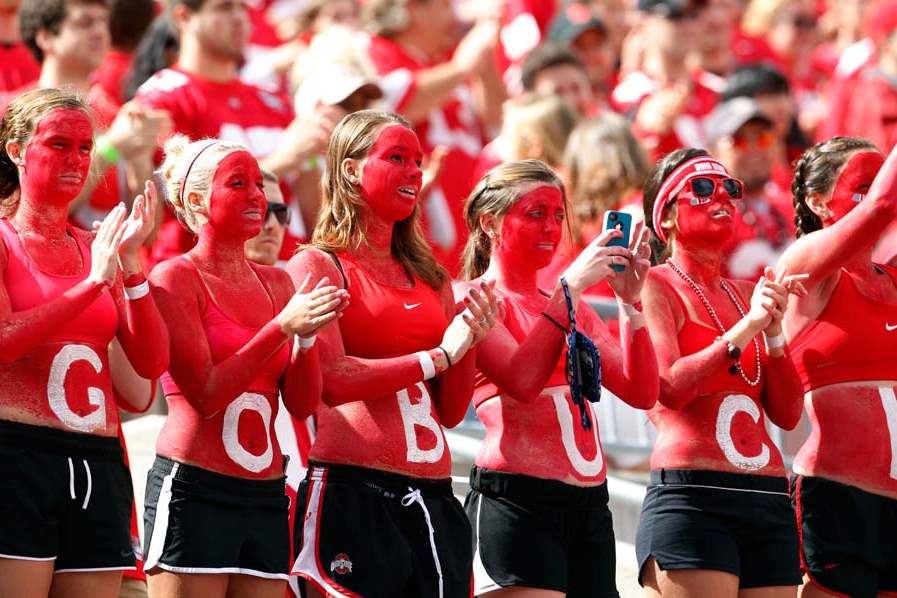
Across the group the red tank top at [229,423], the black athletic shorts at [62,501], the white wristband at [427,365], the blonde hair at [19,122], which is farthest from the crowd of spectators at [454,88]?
the white wristband at [427,365]

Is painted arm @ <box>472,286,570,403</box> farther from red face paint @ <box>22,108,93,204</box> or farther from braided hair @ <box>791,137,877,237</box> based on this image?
red face paint @ <box>22,108,93,204</box>

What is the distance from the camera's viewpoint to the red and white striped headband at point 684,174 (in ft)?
19.1

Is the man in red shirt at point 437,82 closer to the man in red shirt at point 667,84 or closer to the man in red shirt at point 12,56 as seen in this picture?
the man in red shirt at point 667,84

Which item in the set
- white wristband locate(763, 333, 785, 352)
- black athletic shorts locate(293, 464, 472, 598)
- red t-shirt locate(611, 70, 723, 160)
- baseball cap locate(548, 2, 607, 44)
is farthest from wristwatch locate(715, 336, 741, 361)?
baseball cap locate(548, 2, 607, 44)

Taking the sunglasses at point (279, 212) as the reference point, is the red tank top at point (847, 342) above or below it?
below

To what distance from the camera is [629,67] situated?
39.3ft

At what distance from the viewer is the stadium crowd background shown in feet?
24.3

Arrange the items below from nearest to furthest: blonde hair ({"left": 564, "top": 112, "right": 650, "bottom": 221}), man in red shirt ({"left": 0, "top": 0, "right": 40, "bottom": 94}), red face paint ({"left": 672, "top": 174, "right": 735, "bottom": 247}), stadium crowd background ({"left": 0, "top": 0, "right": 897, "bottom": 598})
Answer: red face paint ({"left": 672, "top": 174, "right": 735, "bottom": 247})
stadium crowd background ({"left": 0, "top": 0, "right": 897, "bottom": 598})
blonde hair ({"left": 564, "top": 112, "right": 650, "bottom": 221})
man in red shirt ({"left": 0, "top": 0, "right": 40, "bottom": 94})

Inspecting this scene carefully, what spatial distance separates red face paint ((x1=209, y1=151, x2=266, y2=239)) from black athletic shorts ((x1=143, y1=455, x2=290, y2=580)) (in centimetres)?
71

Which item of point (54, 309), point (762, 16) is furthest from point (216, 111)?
point (762, 16)

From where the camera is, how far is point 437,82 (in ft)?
28.7

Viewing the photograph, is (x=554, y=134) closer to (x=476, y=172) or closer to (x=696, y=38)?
(x=476, y=172)

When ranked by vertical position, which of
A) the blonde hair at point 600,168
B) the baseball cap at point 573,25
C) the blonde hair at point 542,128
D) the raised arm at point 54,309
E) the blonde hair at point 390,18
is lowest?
the raised arm at point 54,309

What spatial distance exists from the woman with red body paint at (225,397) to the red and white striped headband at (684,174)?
4.34 feet
